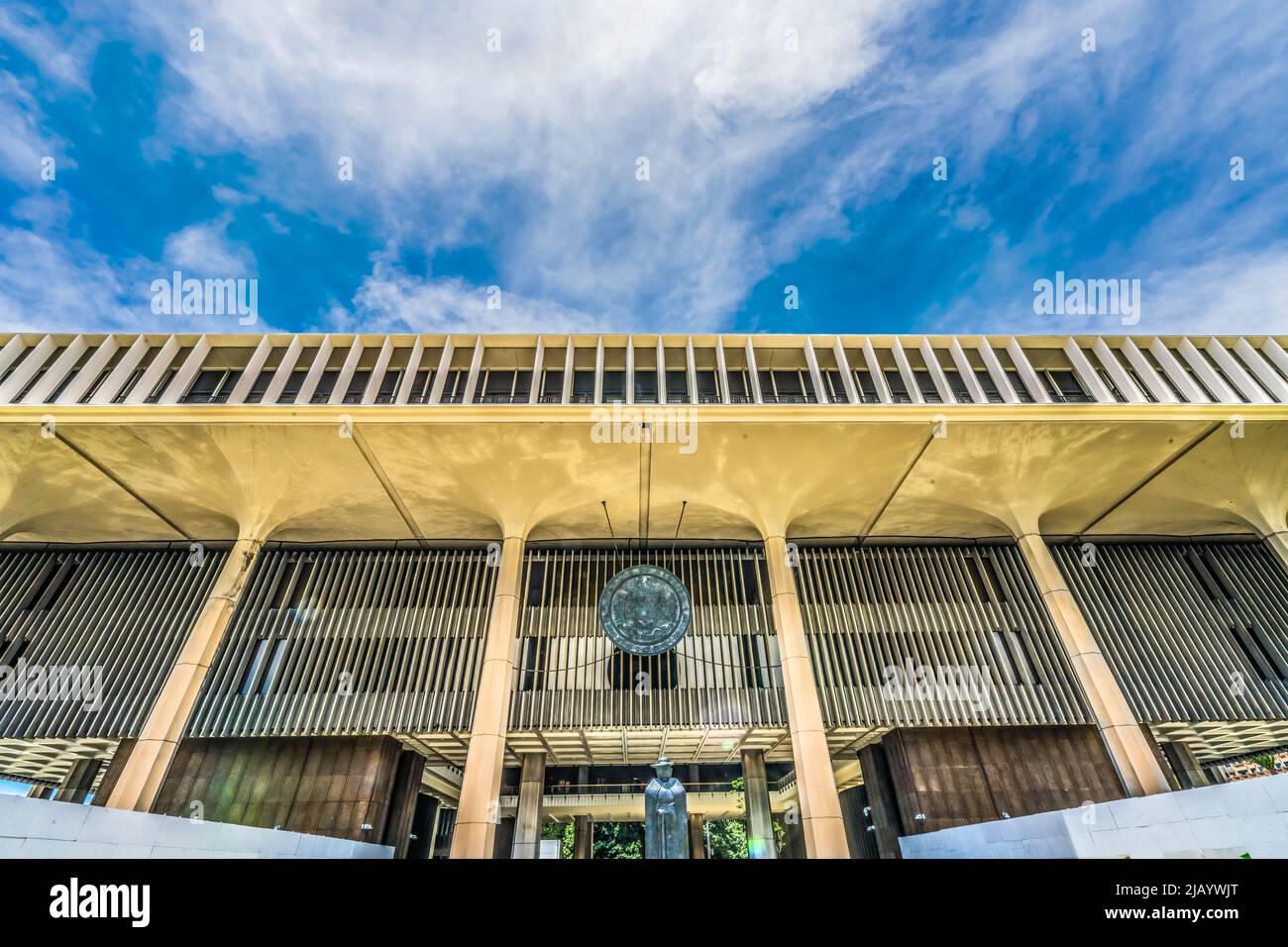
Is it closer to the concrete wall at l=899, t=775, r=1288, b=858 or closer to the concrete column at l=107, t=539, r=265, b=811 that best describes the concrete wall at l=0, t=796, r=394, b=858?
the concrete column at l=107, t=539, r=265, b=811

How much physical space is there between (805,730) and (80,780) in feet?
49.8

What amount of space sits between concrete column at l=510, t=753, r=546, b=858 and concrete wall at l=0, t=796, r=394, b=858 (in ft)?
23.3

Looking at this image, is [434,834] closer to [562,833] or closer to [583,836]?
[583,836]

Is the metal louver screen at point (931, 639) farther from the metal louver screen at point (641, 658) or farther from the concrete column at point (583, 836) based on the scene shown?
the concrete column at point (583, 836)

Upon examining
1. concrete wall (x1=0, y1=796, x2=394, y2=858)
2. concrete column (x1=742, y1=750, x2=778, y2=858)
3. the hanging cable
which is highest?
the hanging cable

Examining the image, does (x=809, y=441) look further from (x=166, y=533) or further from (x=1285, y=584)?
(x=166, y=533)

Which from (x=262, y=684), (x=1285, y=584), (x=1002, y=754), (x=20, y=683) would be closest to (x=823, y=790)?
(x=1002, y=754)

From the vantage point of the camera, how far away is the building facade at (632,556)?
912cm

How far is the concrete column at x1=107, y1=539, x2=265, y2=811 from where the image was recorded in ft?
25.8

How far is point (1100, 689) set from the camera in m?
8.88

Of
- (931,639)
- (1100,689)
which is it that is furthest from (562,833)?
(1100,689)

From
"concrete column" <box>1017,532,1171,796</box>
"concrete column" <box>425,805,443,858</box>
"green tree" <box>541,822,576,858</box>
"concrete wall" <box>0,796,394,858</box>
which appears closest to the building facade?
"concrete column" <box>1017,532,1171,796</box>

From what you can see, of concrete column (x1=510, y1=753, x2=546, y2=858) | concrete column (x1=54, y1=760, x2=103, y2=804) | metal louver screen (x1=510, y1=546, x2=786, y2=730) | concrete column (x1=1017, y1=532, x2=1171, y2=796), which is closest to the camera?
concrete column (x1=1017, y1=532, x2=1171, y2=796)
